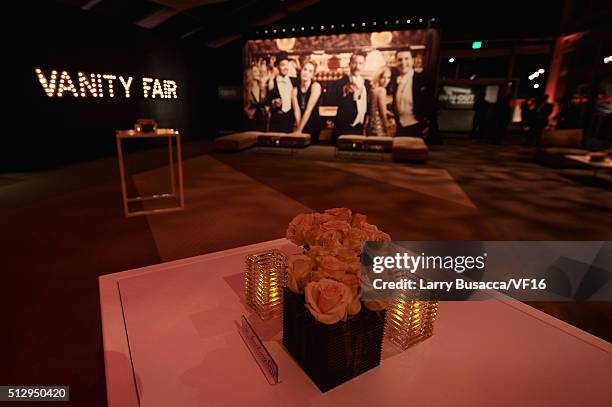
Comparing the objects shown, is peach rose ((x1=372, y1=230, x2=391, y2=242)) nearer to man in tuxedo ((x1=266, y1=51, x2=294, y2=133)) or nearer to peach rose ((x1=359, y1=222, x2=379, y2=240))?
peach rose ((x1=359, y1=222, x2=379, y2=240))

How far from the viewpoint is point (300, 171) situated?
21.5 ft

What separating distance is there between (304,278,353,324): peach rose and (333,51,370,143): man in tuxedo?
9.70 m

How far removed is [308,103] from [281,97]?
86cm

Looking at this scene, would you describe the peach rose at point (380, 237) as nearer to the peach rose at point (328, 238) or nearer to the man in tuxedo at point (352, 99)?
the peach rose at point (328, 238)

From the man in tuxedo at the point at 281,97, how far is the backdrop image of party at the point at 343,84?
0.09 feet

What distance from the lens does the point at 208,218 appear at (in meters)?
3.94

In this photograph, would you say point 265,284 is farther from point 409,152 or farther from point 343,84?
point 343,84

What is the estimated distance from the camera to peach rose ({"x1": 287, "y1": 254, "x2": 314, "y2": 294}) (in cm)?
84

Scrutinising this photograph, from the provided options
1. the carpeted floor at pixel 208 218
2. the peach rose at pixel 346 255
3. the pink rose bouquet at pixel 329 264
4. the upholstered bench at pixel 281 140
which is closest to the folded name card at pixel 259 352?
A: the pink rose bouquet at pixel 329 264

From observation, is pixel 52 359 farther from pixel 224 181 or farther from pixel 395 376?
pixel 224 181

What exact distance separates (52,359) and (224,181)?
408 cm

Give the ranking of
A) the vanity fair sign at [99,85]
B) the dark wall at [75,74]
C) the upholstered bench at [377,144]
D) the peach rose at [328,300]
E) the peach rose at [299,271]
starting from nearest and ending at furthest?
the peach rose at [328,300], the peach rose at [299,271], the dark wall at [75,74], the vanity fair sign at [99,85], the upholstered bench at [377,144]

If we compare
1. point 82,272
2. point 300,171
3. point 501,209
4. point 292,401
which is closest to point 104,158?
point 300,171

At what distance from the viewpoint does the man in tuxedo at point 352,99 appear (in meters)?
9.80
